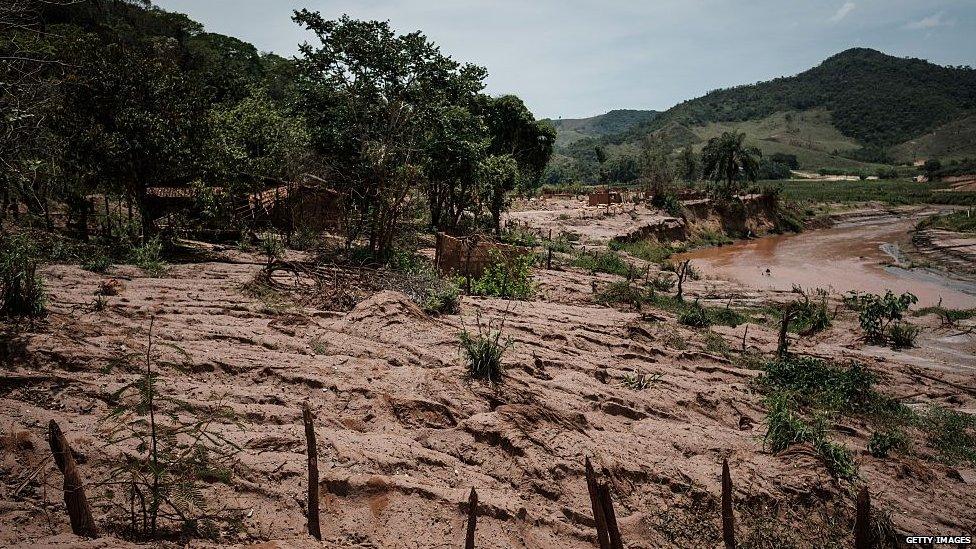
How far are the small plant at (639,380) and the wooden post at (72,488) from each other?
712 cm

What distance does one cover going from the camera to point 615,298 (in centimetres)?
1436

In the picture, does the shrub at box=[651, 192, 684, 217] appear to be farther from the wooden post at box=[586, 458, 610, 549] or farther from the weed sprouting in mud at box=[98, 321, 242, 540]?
the weed sprouting in mud at box=[98, 321, 242, 540]

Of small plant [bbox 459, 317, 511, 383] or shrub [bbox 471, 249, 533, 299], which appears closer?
small plant [bbox 459, 317, 511, 383]

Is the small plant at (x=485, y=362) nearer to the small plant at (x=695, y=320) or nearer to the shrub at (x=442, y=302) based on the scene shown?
the shrub at (x=442, y=302)

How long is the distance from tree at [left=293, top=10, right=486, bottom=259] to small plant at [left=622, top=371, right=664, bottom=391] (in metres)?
7.83

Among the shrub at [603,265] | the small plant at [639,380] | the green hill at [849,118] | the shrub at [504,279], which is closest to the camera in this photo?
the small plant at [639,380]

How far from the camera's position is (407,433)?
5.88 meters

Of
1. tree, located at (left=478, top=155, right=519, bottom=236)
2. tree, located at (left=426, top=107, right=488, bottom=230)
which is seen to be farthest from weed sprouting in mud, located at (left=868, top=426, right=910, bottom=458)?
tree, located at (left=478, top=155, right=519, bottom=236)

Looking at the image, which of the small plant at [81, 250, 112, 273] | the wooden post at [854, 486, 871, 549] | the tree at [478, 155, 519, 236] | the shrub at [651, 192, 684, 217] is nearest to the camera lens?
the wooden post at [854, 486, 871, 549]

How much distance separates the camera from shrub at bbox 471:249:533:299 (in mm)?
13211

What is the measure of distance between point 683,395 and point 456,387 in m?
4.09

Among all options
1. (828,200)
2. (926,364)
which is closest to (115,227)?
(926,364)

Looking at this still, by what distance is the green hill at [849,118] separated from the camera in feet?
400

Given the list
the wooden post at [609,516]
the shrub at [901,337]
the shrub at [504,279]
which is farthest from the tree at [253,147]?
the shrub at [901,337]
